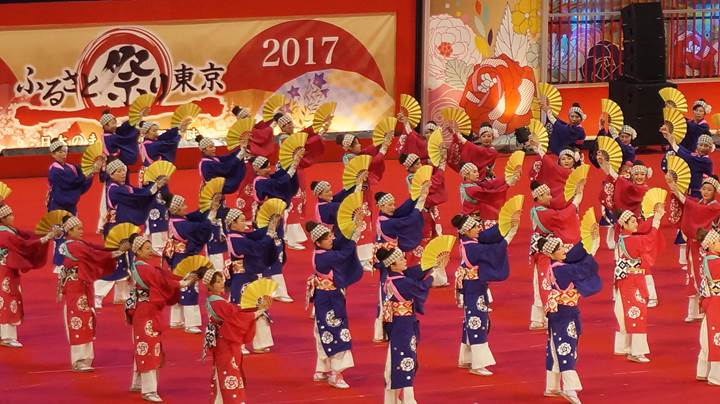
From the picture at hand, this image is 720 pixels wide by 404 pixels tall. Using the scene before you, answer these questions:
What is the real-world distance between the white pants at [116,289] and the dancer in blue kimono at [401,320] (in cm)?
411

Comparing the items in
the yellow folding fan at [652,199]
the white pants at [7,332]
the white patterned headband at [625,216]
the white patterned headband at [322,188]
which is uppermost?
the white patterned headband at [322,188]

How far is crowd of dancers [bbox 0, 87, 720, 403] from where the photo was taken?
40.1ft

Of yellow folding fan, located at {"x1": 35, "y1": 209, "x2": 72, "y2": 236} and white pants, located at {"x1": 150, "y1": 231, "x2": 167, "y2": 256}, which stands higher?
yellow folding fan, located at {"x1": 35, "y1": 209, "x2": 72, "y2": 236}

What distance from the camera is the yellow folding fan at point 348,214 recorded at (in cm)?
1295

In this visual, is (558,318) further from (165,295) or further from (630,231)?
(165,295)

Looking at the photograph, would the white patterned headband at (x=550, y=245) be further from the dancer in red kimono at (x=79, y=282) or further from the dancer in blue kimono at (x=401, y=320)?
the dancer in red kimono at (x=79, y=282)

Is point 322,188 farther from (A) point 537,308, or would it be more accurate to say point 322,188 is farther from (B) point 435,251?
(B) point 435,251

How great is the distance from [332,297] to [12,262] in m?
3.02

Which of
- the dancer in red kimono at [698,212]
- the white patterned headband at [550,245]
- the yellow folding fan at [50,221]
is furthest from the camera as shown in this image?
the dancer in red kimono at [698,212]

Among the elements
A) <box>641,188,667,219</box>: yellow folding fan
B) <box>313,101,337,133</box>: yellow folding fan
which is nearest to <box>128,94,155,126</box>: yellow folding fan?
<box>313,101,337,133</box>: yellow folding fan

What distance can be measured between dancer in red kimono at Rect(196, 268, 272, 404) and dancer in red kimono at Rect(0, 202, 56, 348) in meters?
2.59

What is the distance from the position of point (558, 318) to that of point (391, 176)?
903 cm

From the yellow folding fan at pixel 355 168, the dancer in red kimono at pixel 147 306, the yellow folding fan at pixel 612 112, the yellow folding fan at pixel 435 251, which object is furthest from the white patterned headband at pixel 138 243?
the yellow folding fan at pixel 612 112

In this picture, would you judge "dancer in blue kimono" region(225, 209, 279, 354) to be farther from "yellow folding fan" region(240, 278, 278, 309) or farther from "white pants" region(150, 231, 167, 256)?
"white pants" region(150, 231, 167, 256)
